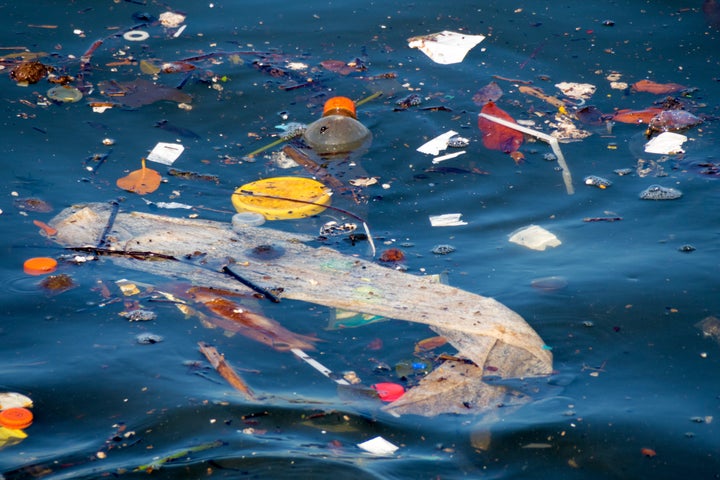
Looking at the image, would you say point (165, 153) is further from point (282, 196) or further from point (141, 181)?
point (282, 196)

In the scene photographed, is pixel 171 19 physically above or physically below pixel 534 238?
above

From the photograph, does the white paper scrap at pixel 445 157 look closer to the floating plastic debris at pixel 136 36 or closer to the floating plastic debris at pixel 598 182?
the floating plastic debris at pixel 598 182

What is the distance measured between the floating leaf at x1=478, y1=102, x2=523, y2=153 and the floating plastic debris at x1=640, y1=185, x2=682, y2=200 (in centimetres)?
85

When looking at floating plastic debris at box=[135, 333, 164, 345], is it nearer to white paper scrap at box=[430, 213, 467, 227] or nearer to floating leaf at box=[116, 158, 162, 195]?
floating leaf at box=[116, 158, 162, 195]

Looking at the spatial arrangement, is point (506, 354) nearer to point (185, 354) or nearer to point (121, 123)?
point (185, 354)

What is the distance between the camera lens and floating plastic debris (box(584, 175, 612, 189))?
4453mm

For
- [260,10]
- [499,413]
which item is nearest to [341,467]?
[499,413]

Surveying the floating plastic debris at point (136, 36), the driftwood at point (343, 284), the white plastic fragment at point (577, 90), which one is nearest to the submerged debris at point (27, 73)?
the floating plastic debris at point (136, 36)

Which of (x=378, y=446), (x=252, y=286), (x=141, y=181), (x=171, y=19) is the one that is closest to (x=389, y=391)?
(x=378, y=446)

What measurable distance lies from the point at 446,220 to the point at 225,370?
1.58 meters

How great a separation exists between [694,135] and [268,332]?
2.87m

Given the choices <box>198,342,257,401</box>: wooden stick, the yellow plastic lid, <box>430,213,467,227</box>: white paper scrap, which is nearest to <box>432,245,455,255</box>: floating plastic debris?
<box>430,213,467,227</box>: white paper scrap

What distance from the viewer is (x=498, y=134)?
16.3 feet

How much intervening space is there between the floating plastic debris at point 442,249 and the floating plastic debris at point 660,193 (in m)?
1.08
